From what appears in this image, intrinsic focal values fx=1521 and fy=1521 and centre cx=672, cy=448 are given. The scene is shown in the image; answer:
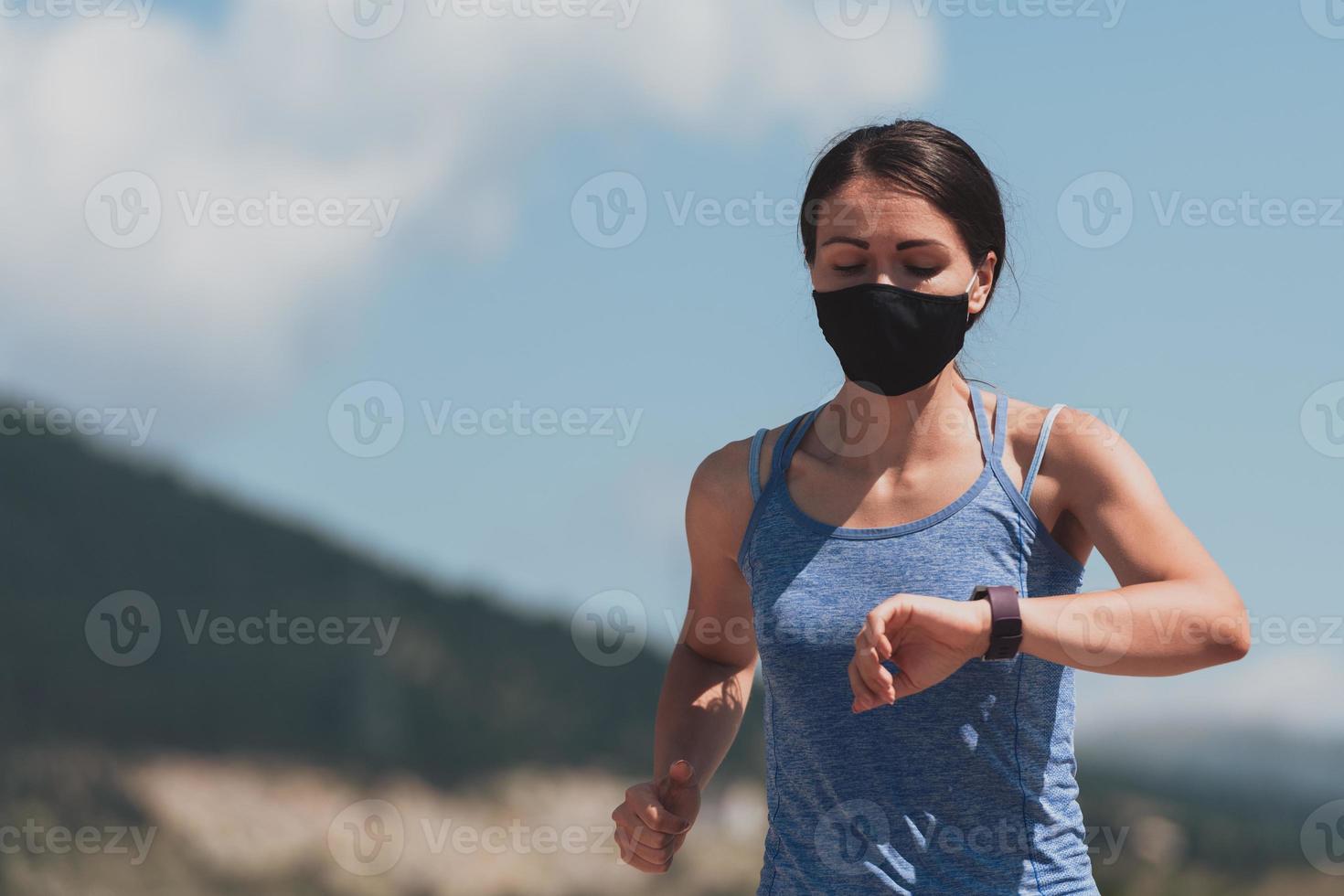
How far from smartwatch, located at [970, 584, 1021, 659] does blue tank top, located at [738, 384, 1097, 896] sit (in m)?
0.18

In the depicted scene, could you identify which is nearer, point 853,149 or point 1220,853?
point 853,149

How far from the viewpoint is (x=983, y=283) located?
268cm

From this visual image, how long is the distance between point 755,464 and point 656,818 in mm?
629

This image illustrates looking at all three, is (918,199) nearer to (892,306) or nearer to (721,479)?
(892,306)

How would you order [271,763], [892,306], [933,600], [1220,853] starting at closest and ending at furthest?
[933,600]
[892,306]
[1220,853]
[271,763]

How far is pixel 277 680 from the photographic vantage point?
15.3m

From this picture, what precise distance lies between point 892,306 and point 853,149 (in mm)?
285

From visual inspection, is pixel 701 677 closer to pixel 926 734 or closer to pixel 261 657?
pixel 926 734

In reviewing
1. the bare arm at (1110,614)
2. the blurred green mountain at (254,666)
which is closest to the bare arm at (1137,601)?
the bare arm at (1110,614)

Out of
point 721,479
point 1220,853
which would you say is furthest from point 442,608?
point 721,479

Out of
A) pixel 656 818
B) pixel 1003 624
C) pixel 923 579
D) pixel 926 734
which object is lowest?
pixel 656 818

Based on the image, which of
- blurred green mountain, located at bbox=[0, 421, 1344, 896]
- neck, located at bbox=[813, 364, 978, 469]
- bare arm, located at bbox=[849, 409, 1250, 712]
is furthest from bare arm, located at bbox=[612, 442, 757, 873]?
blurred green mountain, located at bbox=[0, 421, 1344, 896]

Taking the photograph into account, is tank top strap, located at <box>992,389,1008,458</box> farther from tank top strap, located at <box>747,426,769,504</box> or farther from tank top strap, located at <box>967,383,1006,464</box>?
tank top strap, located at <box>747,426,769,504</box>

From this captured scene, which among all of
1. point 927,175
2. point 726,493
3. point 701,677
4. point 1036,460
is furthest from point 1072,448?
point 701,677
